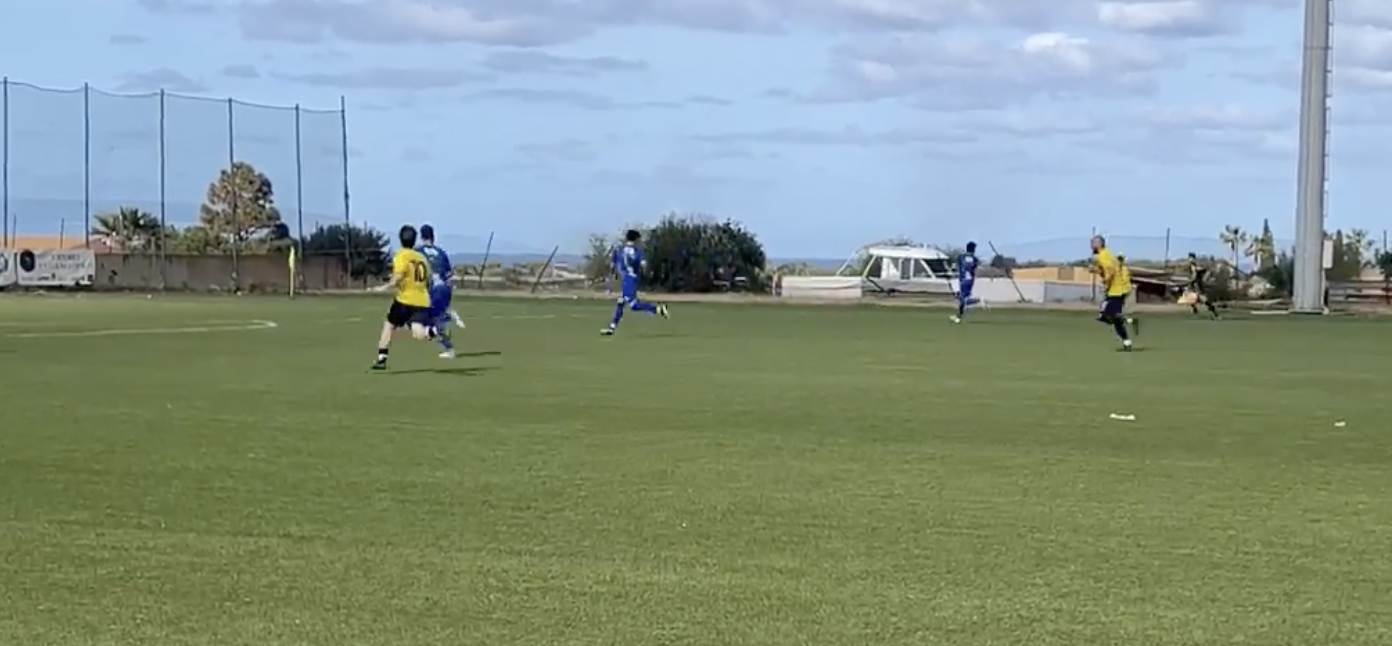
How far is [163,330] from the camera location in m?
31.2

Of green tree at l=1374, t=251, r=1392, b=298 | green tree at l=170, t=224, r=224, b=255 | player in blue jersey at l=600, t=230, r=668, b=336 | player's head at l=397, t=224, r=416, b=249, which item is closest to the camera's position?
player's head at l=397, t=224, r=416, b=249

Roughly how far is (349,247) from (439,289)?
129 ft

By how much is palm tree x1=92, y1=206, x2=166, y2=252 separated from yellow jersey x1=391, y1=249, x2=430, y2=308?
131 feet

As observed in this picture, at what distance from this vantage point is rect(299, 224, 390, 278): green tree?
203ft

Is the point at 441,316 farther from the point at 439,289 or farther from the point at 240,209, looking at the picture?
the point at 240,209

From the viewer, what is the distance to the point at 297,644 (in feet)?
22.1

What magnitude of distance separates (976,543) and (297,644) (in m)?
3.47

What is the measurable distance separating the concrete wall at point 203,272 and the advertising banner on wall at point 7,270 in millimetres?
2442

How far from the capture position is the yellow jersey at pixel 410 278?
20484 millimetres

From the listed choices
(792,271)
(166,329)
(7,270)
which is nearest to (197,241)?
(7,270)

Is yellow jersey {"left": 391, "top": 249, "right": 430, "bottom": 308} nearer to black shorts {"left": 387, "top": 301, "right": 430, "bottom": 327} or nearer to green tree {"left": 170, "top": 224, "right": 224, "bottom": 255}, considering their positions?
black shorts {"left": 387, "top": 301, "right": 430, "bottom": 327}

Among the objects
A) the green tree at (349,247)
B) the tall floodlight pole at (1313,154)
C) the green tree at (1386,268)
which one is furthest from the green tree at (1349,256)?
the green tree at (349,247)

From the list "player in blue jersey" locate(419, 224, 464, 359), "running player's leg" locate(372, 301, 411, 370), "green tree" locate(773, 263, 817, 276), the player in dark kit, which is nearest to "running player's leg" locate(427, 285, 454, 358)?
"player in blue jersey" locate(419, 224, 464, 359)

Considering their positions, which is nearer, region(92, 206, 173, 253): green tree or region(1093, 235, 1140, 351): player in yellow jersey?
region(1093, 235, 1140, 351): player in yellow jersey
